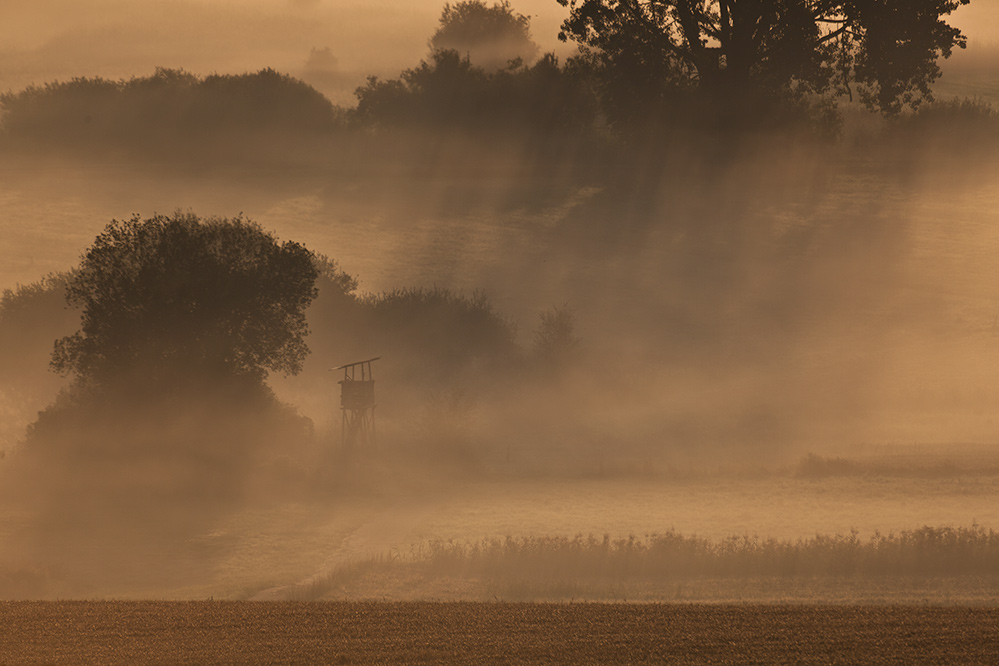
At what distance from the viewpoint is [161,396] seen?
57.7 metres

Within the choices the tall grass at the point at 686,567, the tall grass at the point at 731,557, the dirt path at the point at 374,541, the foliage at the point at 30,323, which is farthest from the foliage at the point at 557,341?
the foliage at the point at 30,323

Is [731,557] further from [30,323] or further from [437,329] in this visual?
[30,323]

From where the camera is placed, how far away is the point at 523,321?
270ft

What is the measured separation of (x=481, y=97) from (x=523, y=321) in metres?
27.2

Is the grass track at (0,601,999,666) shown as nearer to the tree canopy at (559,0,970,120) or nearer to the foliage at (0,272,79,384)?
the foliage at (0,272,79,384)

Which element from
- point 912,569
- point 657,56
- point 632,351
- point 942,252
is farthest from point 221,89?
point 912,569

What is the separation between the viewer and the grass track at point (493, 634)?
90.1 feet

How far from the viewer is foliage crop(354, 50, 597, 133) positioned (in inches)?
3794

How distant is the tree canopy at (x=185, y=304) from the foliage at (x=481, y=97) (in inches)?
1657

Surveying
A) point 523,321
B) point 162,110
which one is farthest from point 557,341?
point 162,110

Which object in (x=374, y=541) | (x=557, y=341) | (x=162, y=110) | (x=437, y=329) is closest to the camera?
(x=374, y=541)

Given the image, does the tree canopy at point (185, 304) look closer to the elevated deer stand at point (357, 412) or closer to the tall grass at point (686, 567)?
the elevated deer stand at point (357, 412)

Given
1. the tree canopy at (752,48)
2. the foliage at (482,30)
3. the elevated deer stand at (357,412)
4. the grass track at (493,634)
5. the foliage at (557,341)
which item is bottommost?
the grass track at (493,634)

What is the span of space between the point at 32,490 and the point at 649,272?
5385 cm
